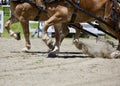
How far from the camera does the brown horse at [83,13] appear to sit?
10.4 metres

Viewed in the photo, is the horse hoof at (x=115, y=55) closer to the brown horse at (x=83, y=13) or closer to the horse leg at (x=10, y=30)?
the brown horse at (x=83, y=13)

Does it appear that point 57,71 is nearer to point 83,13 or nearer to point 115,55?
point 115,55

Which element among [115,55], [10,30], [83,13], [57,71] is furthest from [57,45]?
[57,71]

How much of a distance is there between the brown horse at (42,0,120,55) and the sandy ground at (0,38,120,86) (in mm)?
860

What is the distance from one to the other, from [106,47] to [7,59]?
7.82 feet

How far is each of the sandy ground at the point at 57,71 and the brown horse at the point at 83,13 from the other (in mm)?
860

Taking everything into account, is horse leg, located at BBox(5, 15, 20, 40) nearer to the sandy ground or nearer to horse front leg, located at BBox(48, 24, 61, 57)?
horse front leg, located at BBox(48, 24, 61, 57)

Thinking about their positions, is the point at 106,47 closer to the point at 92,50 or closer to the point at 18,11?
the point at 92,50

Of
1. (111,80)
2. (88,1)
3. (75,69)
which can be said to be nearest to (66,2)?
(88,1)

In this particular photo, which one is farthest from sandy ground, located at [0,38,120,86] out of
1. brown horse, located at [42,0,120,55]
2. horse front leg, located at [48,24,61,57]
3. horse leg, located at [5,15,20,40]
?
horse leg, located at [5,15,20,40]

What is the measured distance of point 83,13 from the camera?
10703 mm

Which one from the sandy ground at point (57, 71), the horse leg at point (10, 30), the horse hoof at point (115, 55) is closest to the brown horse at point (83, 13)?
the horse hoof at point (115, 55)

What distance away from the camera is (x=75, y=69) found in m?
8.51

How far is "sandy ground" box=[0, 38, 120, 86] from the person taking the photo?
7164mm
